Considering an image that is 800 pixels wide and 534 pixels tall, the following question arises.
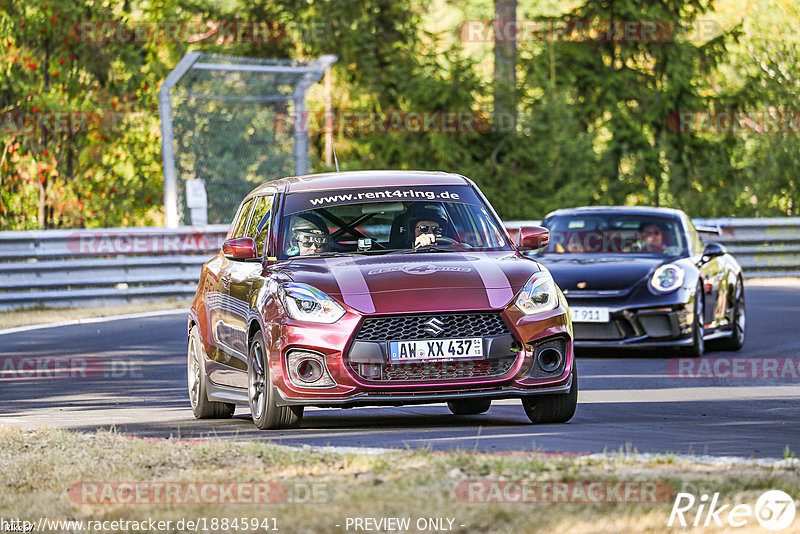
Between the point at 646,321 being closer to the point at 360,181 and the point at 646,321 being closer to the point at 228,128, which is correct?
the point at 360,181

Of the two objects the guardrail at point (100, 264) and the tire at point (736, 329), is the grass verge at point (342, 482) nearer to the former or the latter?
the tire at point (736, 329)

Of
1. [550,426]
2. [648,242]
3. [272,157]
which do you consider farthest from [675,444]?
[272,157]

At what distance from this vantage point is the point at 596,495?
6176 millimetres

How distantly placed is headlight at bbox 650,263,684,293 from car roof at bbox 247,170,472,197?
419cm

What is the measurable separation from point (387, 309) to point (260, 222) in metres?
1.96

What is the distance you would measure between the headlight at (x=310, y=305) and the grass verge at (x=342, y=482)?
109 centimetres

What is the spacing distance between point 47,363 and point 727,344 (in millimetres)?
6577

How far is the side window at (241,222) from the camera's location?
1115cm

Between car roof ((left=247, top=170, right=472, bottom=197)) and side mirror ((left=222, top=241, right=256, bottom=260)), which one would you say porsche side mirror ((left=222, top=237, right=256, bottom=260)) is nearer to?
side mirror ((left=222, top=241, right=256, bottom=260))

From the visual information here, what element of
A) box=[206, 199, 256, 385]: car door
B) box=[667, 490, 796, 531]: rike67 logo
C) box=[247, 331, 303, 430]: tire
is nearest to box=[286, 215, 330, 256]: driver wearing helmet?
box=[206, 199, 256, 385]: car door

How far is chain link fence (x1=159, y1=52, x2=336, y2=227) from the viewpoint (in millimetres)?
24000

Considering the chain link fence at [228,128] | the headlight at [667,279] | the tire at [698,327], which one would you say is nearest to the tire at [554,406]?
the headlight at [667,279]

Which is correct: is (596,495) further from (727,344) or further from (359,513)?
(727,344)

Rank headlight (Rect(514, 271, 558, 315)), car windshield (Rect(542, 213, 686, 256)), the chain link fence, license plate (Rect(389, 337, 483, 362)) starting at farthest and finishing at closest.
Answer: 1. the chain link fence
2. car windshield (Rect(542, 213, 686, 256))
3. headlight (Rect(514, 271, 558, 315))
4. license plate (Rect(389, 337, 483, 362))
